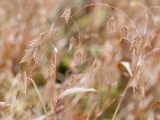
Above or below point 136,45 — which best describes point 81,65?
below

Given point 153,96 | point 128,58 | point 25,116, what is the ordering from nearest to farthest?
point 25,116, point 153,96, point 128,58

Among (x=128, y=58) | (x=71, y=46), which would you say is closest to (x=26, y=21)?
(x=128, y=58)

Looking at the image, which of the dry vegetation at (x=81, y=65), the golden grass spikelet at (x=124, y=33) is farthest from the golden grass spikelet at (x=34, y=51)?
the golden grass spikelet at (x=124, y=33)

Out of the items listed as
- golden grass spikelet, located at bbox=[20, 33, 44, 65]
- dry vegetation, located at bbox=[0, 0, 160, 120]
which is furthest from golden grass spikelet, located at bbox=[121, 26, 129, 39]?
golden grass spikelet, located at bbox=[20, 33, 44, 65]

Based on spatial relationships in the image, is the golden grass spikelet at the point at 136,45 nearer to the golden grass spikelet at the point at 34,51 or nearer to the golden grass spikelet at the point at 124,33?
the golden grass spikelet at the point at 124,33

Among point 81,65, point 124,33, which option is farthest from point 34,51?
point 81,65

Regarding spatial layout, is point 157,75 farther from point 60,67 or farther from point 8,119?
point 8,119

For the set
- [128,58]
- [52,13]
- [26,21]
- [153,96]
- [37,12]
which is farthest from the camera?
[52,13]

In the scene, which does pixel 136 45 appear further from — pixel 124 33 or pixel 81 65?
pixel 81 65

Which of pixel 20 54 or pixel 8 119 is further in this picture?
pixel 20 54
